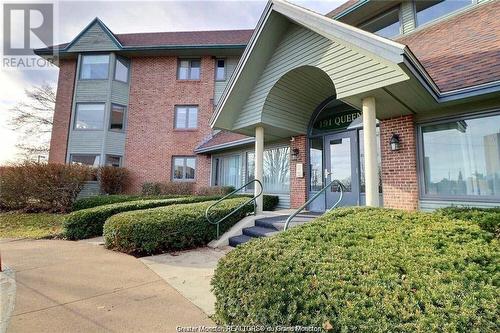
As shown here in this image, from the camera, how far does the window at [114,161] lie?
605 inches

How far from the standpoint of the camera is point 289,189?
9.41 metres

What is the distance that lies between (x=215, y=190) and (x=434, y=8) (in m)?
10.7

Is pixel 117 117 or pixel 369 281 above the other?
pixel 117 117

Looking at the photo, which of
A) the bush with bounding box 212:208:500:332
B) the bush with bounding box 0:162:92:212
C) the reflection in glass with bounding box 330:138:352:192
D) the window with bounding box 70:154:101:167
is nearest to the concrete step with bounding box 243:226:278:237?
the bush with bounding box 212:208:500:332

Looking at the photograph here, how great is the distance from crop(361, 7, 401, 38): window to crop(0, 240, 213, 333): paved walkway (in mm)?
10107

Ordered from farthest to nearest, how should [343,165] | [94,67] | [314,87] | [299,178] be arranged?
[94,67] → [299,178] → [343,165] → [314,87]

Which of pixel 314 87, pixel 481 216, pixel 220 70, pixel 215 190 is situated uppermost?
pixel 220 70

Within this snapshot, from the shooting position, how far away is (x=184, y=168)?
1552 centimetres

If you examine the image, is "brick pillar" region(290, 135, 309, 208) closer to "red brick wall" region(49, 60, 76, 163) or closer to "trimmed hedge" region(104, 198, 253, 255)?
"trimmed hedge" region(104, 198, 253, 255)

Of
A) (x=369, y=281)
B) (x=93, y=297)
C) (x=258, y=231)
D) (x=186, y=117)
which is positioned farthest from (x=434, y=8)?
(x=186, y=117)

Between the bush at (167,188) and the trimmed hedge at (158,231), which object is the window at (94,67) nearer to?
the bush at (167,188)

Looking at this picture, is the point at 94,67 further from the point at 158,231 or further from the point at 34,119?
the point at 158,231

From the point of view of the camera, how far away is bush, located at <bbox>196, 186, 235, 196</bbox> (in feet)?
40.6

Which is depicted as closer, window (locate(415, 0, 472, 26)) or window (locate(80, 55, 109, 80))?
window (locate(415, 0, 472, 26))
